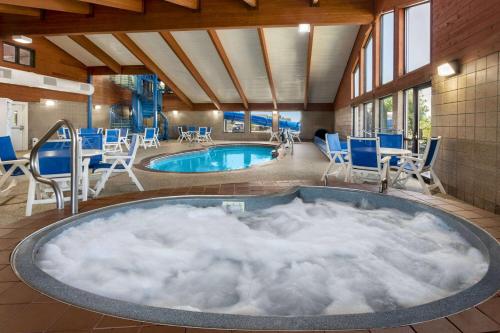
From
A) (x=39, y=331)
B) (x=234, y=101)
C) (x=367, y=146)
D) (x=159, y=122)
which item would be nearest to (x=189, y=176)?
(x=367, y=146)

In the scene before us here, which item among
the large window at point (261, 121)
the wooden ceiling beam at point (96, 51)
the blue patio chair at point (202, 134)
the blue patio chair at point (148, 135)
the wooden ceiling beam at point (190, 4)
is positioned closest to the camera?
the wooden ceiling beam at point (190, 4)

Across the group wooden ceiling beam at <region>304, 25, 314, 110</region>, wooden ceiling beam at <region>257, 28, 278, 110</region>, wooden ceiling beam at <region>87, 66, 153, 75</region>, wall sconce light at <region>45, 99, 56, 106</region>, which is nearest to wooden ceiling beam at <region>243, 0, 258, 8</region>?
wooden ceiling beam at <region>257, 28, 278, 110</region>

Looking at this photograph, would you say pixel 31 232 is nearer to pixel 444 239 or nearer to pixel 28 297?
pixel 28 297

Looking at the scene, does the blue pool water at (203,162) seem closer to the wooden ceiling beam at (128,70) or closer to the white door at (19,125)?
the wooden ceiling beam at (128,70)

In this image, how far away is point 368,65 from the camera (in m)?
9.36

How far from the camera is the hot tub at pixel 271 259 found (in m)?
1.36

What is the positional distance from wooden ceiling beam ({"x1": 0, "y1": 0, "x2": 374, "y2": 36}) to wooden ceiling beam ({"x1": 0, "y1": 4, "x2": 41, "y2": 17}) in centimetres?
22

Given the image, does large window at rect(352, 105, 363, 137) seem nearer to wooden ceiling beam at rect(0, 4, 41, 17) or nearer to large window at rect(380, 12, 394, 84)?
large window at rect(380, 12, 394, 84)

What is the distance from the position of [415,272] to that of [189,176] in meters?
4.10

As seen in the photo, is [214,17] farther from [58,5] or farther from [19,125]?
[19,125]

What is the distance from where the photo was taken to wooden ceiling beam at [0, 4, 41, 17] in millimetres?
7418

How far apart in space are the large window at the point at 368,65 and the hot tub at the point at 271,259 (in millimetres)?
6337

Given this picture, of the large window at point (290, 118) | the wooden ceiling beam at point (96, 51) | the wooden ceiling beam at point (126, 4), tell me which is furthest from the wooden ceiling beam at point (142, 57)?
the large window at point (290, 118)

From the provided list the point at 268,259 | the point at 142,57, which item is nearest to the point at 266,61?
the point at 142,57
